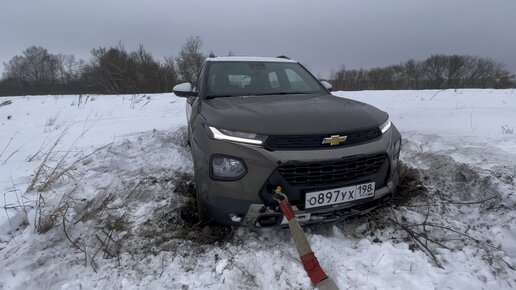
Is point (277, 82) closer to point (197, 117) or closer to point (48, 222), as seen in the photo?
point (197, 117)

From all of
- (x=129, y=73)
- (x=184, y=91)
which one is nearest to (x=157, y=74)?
(x=129, y=73)

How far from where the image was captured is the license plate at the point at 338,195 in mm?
2365

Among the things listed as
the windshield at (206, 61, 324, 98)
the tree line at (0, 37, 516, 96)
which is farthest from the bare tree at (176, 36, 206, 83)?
the windshield at (206, 61, 324, 98)

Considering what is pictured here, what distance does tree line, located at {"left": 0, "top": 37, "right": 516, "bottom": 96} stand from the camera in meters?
26.2

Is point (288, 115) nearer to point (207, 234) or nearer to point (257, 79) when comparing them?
point (207, 234)

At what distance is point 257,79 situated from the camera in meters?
3.86

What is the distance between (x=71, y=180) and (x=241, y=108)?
2032mm

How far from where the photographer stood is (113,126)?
6.70 meters

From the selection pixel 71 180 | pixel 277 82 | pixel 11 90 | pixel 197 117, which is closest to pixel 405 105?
pixel 277 82

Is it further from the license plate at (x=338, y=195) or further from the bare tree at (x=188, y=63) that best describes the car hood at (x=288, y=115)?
the bare tree at (x=188, y=63)

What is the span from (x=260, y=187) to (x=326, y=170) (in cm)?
49

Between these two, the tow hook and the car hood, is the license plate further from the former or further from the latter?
the car hood

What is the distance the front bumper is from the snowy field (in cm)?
22

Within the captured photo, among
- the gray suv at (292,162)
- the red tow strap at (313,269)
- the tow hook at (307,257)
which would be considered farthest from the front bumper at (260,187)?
the red tow strap at (313,269)
